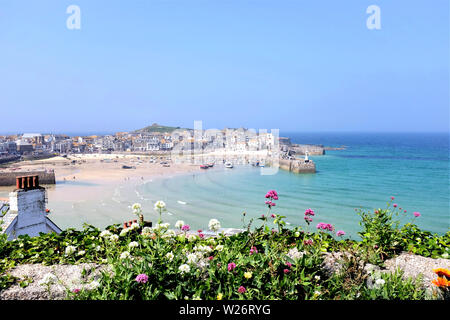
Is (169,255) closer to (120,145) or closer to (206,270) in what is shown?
(206,270)

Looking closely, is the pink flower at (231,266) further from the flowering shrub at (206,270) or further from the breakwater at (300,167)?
the breakwater at (300,167)

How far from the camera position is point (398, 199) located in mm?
29531

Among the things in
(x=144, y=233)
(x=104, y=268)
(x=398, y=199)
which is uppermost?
(x=144, y=233)

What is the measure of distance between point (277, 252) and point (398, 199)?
31.0 meters

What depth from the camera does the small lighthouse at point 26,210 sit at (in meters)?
6.04

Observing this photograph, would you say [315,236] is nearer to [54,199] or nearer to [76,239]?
[76,239]

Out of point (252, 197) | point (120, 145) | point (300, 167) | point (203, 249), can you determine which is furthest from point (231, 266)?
point (120, 145)

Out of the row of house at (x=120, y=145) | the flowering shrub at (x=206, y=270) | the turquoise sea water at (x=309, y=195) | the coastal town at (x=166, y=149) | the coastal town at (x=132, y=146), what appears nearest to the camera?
the flowering shrub at (x=206, y=270)

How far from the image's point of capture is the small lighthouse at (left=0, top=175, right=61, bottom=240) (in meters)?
6.04

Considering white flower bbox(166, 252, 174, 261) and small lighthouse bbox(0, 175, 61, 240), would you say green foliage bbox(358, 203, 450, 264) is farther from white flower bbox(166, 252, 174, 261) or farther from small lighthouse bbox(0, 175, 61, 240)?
small lighthouse bbox(0, 175, 61, 240)

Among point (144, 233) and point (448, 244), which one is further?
point (448, 244)

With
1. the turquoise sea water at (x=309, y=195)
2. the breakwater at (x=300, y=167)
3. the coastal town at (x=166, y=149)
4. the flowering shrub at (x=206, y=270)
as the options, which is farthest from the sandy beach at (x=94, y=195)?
the coastal town at (x=166, y=149)

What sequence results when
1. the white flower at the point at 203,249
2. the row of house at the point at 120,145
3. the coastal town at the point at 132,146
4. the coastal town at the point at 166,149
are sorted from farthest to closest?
the row of house at the point at 120,145
the coastal town at the point at 132,146
the coastal town at the point at 166,149
the white flower at the point at 203,249
